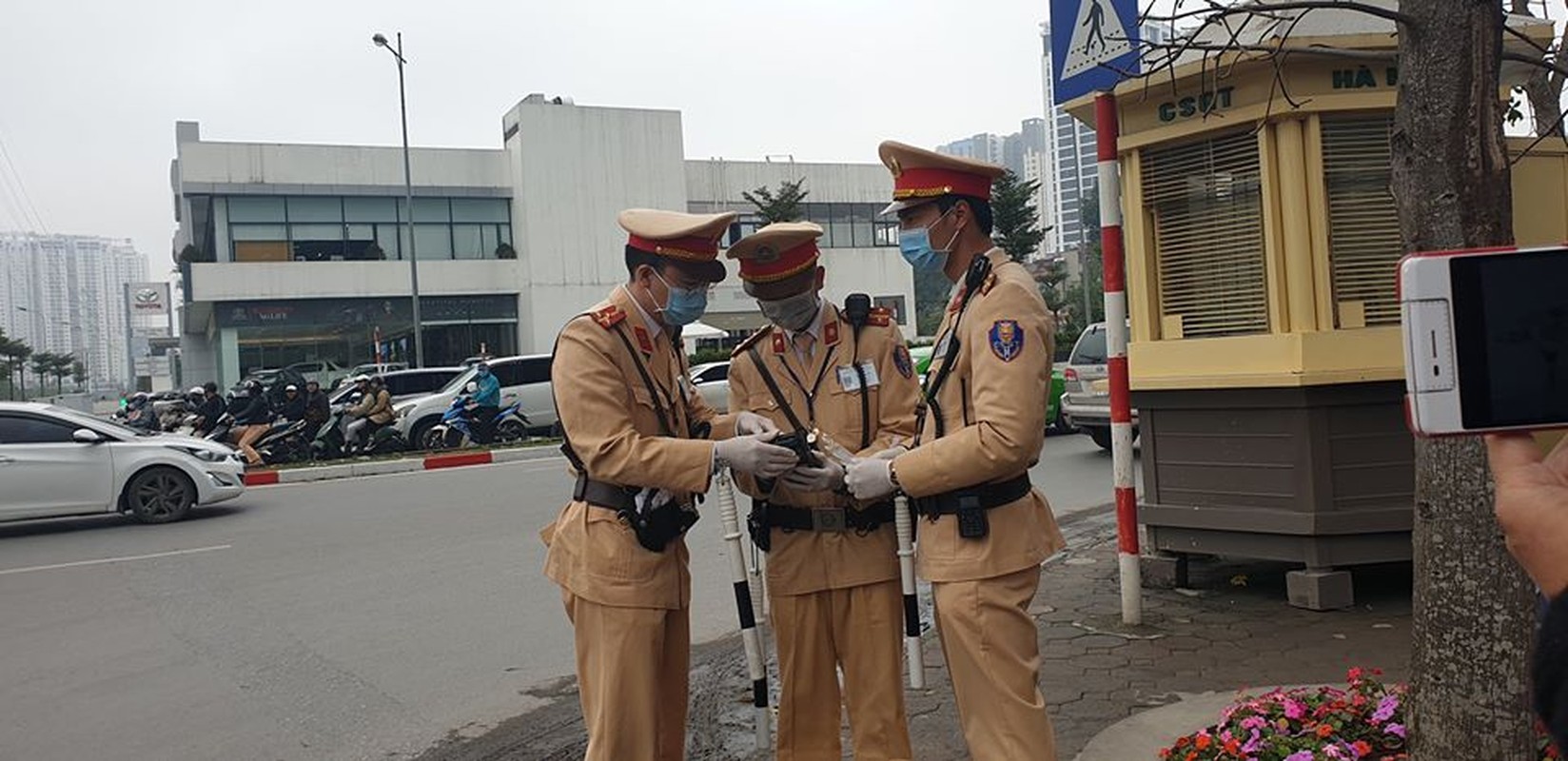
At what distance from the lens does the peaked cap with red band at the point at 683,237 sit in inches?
126

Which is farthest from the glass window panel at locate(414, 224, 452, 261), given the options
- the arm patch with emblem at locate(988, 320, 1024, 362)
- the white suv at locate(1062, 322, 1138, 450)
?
the arm patch with emblem at locate(988, 320, 1024, 362)

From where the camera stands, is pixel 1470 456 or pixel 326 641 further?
pixel 326 641

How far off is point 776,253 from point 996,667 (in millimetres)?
1320

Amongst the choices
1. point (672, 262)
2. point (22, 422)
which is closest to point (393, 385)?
point (22, 422)

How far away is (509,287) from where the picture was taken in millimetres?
37938

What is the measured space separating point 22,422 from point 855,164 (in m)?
34.8

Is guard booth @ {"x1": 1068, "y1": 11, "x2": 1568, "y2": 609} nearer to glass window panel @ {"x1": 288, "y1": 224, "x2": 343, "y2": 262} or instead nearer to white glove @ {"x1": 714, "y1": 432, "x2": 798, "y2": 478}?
white glove @ {"x1": 714, "y1": 432, "x2": 798, "y2": 478}

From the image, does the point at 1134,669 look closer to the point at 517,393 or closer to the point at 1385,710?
the point at 1385,710

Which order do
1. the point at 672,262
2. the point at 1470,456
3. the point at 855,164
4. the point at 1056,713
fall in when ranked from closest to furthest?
1. the point at 1470,456
2. the point at 672,262
3. the point at 1056,713
4. the point at 855,164

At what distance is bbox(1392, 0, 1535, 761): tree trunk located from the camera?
2.69m

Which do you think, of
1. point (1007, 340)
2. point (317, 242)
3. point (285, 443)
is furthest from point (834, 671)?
point (317, 242)

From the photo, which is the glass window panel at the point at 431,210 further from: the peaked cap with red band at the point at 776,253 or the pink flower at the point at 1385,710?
the pink flower at the point at 1385,710

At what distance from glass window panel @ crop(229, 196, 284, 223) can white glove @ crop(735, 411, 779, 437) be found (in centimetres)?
3578

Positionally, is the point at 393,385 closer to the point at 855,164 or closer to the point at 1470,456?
the point at 1470,456
